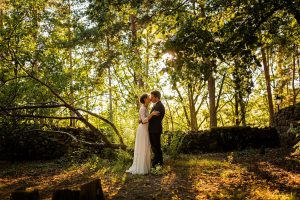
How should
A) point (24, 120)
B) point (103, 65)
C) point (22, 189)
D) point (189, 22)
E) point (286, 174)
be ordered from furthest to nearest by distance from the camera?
point (103, 65)
point (24, 120)
point (286, 174)
point (189, 22)
point (22, 189)

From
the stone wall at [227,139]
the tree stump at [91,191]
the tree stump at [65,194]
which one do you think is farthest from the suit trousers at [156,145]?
the stone wall at [227,139]

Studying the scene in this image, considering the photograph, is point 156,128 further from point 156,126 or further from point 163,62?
point 163,62

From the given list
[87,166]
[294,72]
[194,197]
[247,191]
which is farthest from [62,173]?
[294,72]

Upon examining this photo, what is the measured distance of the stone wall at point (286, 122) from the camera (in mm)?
13594

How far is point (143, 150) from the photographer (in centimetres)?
872

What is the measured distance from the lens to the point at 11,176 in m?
9.42

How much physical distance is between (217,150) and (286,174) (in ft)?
23.7

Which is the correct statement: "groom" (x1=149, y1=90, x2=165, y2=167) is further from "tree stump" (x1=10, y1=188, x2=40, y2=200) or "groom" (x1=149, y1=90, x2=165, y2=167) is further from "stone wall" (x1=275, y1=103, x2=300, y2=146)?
"stone wall" (x1=275, y1=103, x2=300, y2=146)

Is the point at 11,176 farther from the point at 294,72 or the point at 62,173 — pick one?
the point at 294,72

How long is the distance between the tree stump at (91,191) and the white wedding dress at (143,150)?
11.8 feet

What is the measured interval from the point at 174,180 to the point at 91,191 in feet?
10.3

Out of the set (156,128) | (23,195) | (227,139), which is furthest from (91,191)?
(227,139)

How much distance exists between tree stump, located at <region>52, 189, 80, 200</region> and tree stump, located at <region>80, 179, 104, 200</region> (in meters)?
0.16

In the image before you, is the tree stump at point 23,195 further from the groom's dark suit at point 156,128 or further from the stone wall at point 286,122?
the stone wall at point 286,122
